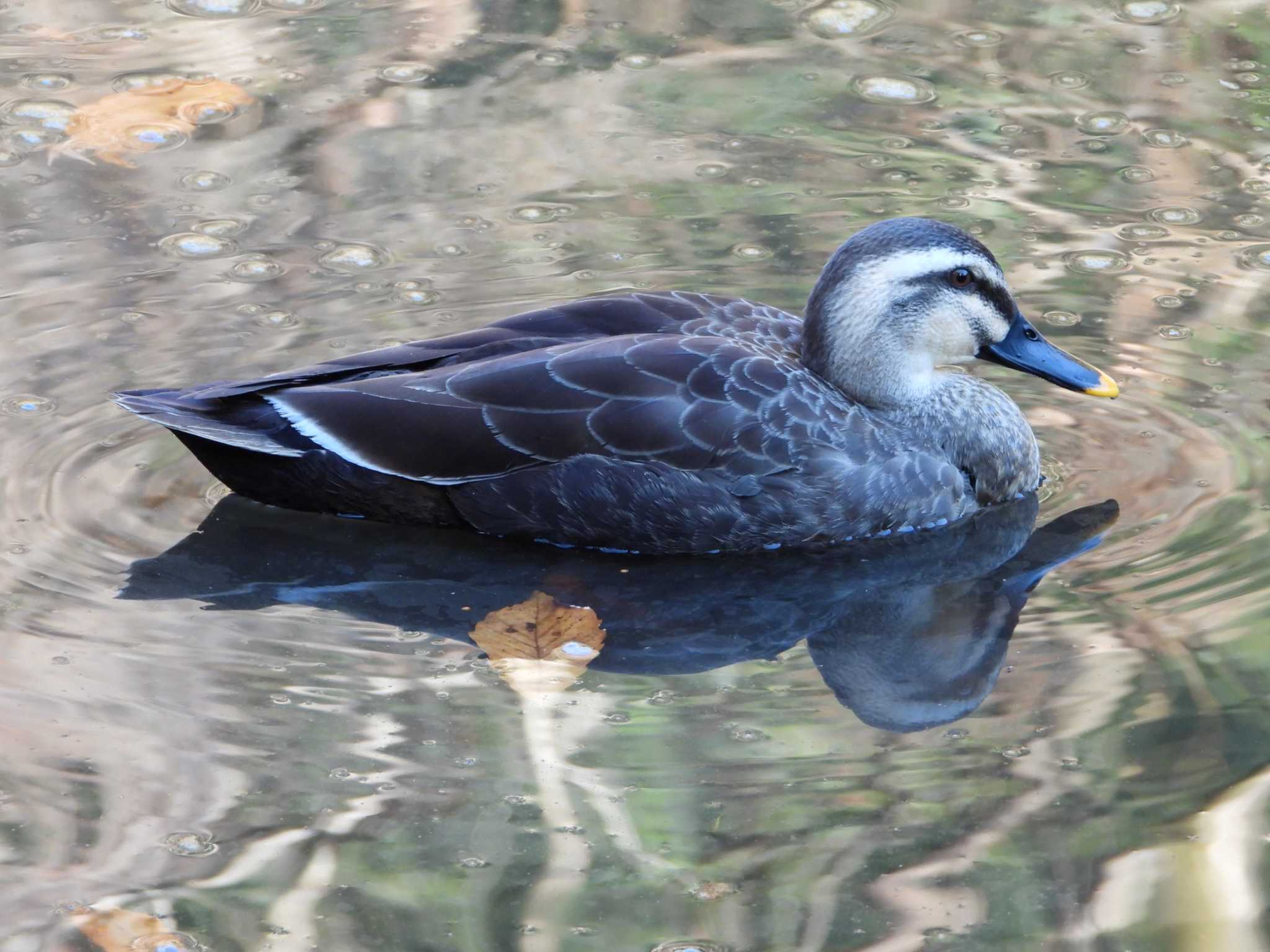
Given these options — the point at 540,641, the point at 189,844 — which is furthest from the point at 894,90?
the point at 189,844

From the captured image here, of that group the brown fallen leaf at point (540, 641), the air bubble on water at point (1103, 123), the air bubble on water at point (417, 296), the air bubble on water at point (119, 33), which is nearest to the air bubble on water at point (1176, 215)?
the air bubble on water at point (1103, 123)

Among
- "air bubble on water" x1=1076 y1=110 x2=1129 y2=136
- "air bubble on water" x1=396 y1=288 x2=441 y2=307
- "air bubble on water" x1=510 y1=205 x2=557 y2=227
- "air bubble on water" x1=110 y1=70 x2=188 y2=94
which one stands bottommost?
"air bubble on water" x1=396 y1=288 x2=441 y2=307

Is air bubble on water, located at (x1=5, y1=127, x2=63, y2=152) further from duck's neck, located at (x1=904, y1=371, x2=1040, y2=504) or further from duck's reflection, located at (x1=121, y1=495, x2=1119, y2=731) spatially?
duck's neck, located at (x1=904, y1=371, x2=1040, y2=504)

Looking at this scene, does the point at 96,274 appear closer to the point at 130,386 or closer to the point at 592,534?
the point at 130,386

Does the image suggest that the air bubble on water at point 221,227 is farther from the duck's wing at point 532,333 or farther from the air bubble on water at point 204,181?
the duck's wing at point 532,333

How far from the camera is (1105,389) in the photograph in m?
6.18

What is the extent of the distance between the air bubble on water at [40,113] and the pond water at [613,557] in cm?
3

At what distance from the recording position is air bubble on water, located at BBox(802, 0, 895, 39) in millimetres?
9570

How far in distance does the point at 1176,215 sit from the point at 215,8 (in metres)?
5.46

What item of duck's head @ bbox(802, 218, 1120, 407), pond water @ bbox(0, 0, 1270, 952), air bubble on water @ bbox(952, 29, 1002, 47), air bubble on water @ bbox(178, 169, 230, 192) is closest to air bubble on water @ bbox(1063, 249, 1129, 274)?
pond water @ bbox(0, 0, 1270, 952)

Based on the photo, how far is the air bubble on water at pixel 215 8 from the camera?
383 inches

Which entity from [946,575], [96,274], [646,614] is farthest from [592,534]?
[96,274]

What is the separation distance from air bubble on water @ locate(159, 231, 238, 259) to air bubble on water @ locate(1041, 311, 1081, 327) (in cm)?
354

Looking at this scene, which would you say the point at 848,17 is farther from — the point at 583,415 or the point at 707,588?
the point at 707,588
